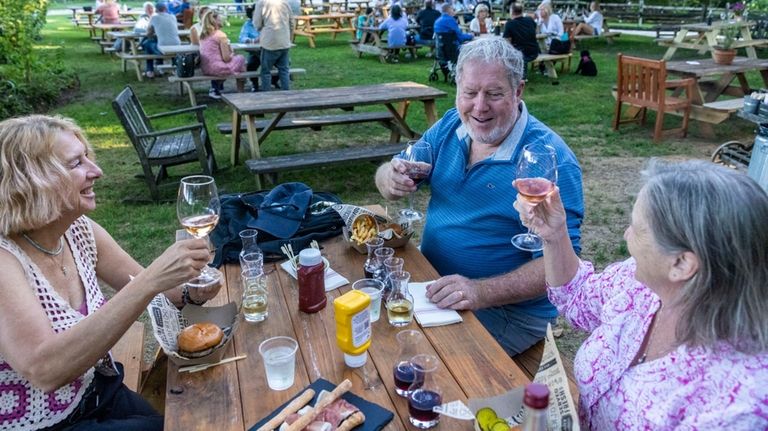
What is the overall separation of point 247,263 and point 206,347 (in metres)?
0.49

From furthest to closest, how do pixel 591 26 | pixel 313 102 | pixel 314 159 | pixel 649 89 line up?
pixel 591 26 → pixel 649 89 → pixel 313 102 → pixel 314 159

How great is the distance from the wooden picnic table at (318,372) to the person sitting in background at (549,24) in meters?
12.9

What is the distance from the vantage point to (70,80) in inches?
448

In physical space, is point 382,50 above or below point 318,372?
above

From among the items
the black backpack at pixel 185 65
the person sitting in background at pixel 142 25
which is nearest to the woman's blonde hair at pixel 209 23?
the black backpack at pixel 185 65

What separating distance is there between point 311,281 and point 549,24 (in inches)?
533

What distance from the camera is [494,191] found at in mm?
2689

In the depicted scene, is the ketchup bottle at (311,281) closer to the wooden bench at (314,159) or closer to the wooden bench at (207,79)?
the wooden bench at (314,159)

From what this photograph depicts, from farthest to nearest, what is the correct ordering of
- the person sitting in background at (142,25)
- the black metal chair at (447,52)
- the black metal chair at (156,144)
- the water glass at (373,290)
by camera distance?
1. the person sitting in background at (142,25)
2. the black metal chair at (447,52)
3. the black metal chair at (156,144)
4. the water glass at (373,290)

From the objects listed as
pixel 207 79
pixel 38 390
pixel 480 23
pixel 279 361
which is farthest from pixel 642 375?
pixel 480 23

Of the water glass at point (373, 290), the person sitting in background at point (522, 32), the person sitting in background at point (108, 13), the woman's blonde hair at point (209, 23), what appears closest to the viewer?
the water glass at point (373, 290)

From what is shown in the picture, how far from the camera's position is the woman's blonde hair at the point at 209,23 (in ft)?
31.2

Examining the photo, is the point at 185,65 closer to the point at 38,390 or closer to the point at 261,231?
the point at 261,231

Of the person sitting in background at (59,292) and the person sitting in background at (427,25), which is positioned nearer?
the person sitting in background at (59,292)
